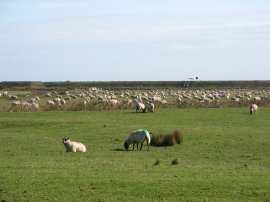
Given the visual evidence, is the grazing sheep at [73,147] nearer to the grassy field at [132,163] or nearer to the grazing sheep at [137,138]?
the grassy field at [132,163]

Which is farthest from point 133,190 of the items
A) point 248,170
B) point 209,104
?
point 209,104

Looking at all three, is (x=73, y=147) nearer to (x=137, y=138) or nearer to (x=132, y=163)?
(x=137, y=138)

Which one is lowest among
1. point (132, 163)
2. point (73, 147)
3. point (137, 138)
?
point (73, 147)

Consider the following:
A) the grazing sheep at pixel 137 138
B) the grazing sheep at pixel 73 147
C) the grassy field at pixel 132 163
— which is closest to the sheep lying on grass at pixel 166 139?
the grassy field at pixel 132 163

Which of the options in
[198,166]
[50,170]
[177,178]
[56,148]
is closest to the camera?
[177,178]

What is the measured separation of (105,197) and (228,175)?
16.2 feet

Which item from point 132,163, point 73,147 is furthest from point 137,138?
point 132,163

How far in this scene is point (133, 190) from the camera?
15.1 metres

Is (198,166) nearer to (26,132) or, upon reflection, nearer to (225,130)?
(225,130)

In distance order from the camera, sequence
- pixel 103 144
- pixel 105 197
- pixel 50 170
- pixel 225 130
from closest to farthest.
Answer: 1. pixel 105 197
2. pixel 50 170
3. pixel 103 144
4. pixel 225 130

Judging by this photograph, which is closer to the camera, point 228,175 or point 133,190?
point 133,190

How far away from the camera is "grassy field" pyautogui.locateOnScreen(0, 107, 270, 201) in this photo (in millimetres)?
14789

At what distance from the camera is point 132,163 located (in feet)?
70.0

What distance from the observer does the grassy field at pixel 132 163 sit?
14.8 meters
